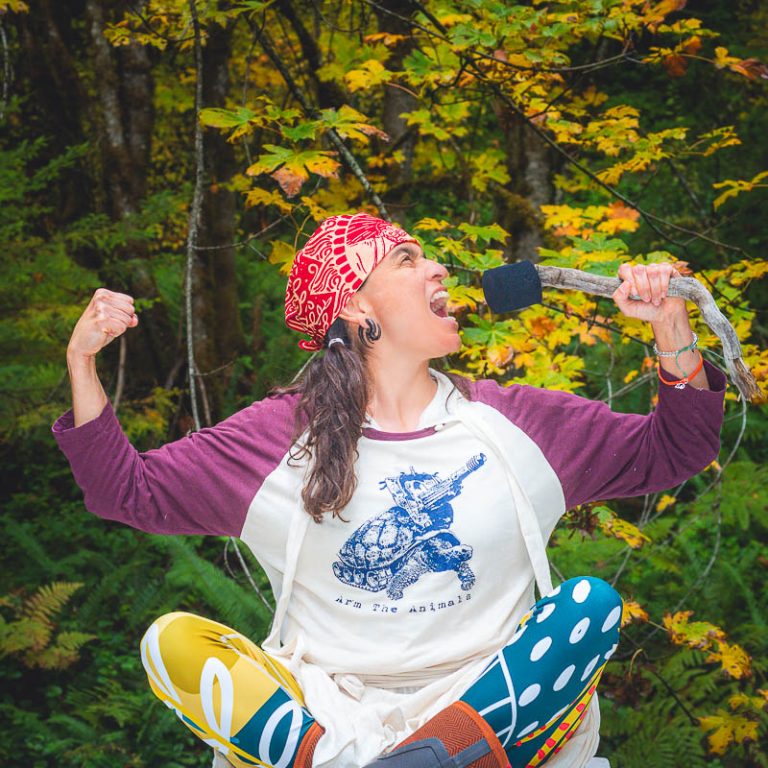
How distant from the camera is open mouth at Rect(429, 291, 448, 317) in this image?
2273 mm

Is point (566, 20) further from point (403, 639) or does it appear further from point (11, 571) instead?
point (11, 571)

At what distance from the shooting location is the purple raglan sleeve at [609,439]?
203cm

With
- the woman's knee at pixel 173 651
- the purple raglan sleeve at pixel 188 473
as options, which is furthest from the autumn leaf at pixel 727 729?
the woman's knee at pixel 173 651

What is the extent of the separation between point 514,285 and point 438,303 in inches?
11.9

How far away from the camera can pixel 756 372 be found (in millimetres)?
2994

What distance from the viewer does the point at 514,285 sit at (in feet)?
6.72

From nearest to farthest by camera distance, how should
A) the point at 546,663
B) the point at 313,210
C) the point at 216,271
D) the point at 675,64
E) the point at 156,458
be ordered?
the point at 546,663 → the point at 156,458 → the point at 313,210 → the point at 675,64 → the point at 216,271

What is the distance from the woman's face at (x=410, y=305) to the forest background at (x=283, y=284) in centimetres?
61

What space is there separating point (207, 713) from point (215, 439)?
0.60 metres

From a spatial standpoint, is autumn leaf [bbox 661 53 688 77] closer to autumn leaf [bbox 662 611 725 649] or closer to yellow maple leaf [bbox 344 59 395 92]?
yellow maple leaf [bbox 344 59 395 92]

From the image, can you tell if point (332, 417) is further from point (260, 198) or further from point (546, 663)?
point (260, 198)

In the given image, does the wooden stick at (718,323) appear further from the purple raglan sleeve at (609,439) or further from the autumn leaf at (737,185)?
the autumn leaf at (737,185)

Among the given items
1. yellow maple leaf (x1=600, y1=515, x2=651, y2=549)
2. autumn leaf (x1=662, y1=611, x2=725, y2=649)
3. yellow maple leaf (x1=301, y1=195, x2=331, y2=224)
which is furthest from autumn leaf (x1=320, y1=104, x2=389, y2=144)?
autumn leaf (x1=662, y1=611, x2=725, y2=649)

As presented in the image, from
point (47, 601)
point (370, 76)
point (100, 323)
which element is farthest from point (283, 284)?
point (100, 323)
